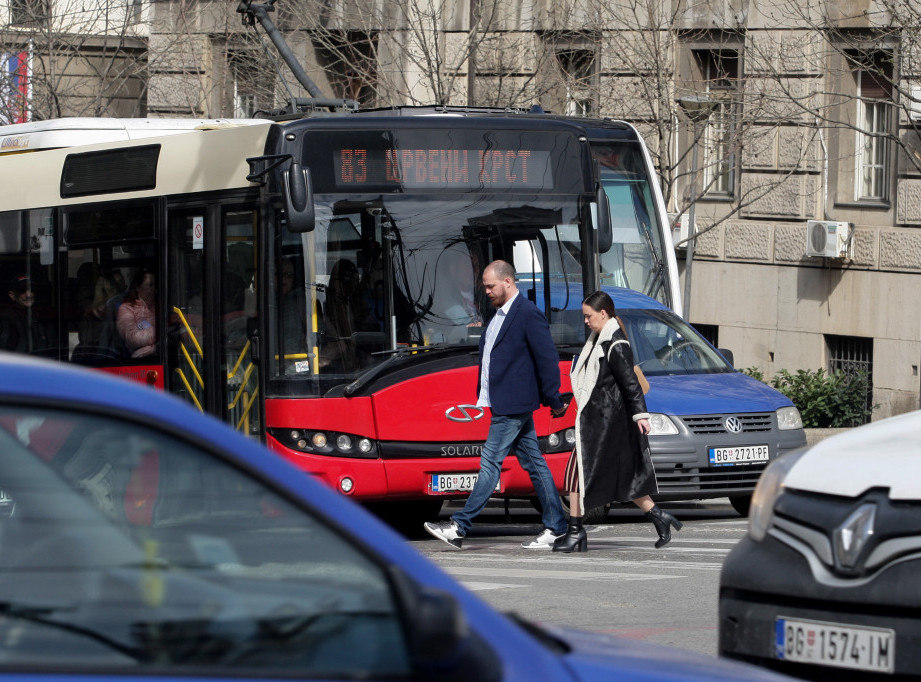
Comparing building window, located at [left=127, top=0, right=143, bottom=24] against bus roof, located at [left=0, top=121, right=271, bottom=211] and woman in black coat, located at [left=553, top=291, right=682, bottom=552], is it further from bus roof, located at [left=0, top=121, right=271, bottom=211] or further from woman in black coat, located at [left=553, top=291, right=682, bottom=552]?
woman in black coat, located at [left=553, top=291, right=682, bottom=552]

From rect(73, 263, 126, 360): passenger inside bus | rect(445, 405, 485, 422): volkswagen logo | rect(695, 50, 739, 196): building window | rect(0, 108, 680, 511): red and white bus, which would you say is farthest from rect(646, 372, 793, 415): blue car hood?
rect(695, 50, 739, 196): building window

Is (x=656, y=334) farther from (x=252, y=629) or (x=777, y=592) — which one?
(x=252, y=629)

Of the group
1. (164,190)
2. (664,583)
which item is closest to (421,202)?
(164,190)

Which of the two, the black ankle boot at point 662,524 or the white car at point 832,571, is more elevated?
the white car at point 832,571

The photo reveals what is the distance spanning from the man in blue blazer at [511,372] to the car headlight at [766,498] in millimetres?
4873

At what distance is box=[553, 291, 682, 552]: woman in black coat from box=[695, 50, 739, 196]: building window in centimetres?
1222

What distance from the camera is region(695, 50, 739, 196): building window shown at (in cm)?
2247

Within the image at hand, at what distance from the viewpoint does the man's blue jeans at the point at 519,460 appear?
10.4 meters

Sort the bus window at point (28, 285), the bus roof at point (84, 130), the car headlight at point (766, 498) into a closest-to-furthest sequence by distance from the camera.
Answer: the car headlight at point (766, 498) → the bus window at point (28, 285) → the bus roof at point (84, 130)

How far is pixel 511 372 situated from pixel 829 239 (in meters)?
12.7

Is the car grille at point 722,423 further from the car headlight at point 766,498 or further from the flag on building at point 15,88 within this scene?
the flag on building at point 15,88

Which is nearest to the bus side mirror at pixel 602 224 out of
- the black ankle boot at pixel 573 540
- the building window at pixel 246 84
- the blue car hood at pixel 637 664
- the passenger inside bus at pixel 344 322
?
the passenger inside bus at pixel 344 322

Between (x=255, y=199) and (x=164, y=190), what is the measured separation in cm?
114

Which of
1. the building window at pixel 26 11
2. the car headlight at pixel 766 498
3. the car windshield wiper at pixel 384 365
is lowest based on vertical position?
the car windshield wiper at pixel 384 365
